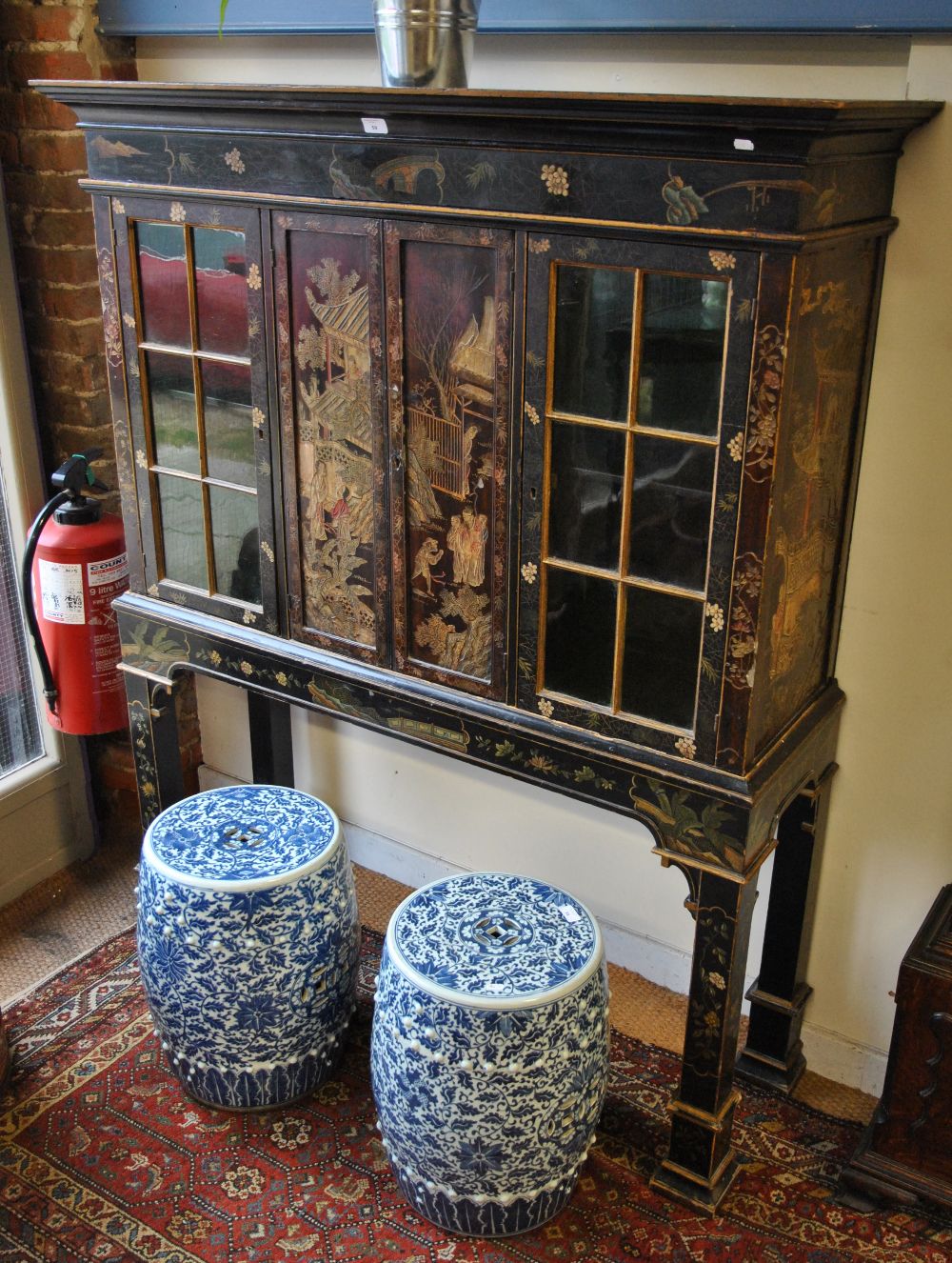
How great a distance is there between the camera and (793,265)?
1.68 metres

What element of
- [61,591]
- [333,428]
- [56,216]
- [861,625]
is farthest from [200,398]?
[861,625]

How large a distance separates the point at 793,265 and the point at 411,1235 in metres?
1.74

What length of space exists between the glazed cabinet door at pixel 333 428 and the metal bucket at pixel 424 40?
26cm

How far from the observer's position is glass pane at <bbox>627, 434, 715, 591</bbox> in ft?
6.07

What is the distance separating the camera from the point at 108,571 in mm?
2809

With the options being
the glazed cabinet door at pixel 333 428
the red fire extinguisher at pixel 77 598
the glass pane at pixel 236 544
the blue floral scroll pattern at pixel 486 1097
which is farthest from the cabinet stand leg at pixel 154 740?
the blue floral scroll pattern at pixel 486 1097

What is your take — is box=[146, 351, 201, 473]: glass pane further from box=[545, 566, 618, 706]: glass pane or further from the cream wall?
box=[545, 566, 618, 706]: glass pane

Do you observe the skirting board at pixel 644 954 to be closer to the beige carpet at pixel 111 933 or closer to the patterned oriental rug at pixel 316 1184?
the beige carpet at pixel 111 933

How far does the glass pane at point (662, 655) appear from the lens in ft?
6.37

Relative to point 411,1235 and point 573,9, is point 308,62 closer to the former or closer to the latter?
point 573,9

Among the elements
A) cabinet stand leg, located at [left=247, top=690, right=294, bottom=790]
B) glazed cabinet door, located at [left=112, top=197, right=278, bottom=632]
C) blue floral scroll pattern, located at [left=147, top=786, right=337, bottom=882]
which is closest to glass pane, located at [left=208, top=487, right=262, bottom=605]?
glazed cabinet door, located at [left=112, top=197, right=278, bottom=632]

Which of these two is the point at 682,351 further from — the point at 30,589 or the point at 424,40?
the point at 30,589

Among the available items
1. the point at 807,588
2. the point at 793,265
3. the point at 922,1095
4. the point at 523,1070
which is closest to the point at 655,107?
the point at 793,265

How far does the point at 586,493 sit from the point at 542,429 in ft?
0.41
